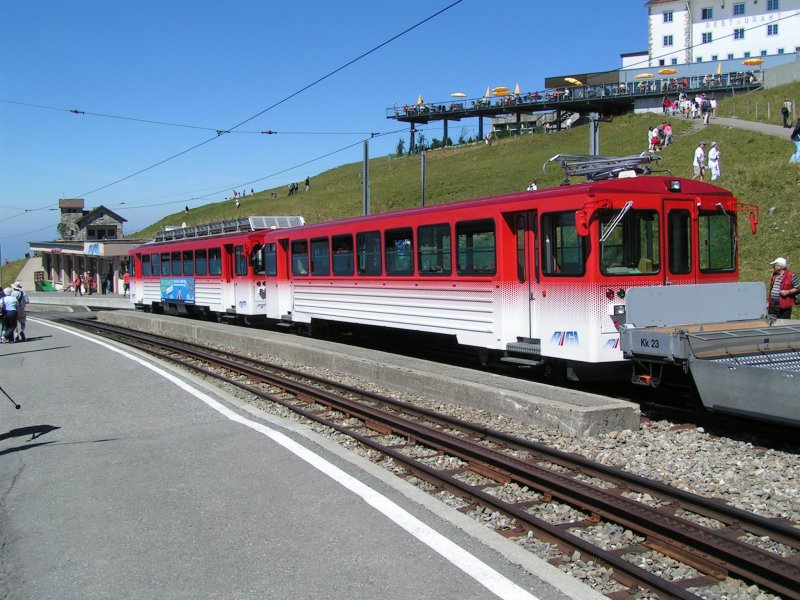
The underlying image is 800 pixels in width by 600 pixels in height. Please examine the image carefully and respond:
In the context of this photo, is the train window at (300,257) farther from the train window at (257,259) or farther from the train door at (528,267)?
the train door at (528,267)

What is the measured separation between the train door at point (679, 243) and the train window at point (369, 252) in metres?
6.19

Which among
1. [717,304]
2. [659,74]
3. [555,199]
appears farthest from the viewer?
[659,74]

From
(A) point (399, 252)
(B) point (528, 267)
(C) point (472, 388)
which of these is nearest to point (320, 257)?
(A) point (399, 252)

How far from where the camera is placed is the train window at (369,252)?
15281 mm

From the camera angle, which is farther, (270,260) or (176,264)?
(176,264)

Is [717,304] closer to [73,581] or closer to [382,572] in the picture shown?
[382,572]

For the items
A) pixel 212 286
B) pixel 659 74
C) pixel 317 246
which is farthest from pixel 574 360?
pixel 659 74

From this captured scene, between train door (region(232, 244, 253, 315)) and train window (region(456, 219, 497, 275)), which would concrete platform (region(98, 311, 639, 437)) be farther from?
train door (region(232, 244, 253, 315))

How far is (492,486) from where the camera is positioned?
693cm

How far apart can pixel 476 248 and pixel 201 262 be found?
16885 mm

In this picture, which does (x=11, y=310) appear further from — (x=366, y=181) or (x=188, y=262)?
(x=366, y=181)

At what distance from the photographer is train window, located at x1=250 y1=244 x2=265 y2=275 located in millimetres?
22328

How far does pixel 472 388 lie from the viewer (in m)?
10.1

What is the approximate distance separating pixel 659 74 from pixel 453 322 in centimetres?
6272
